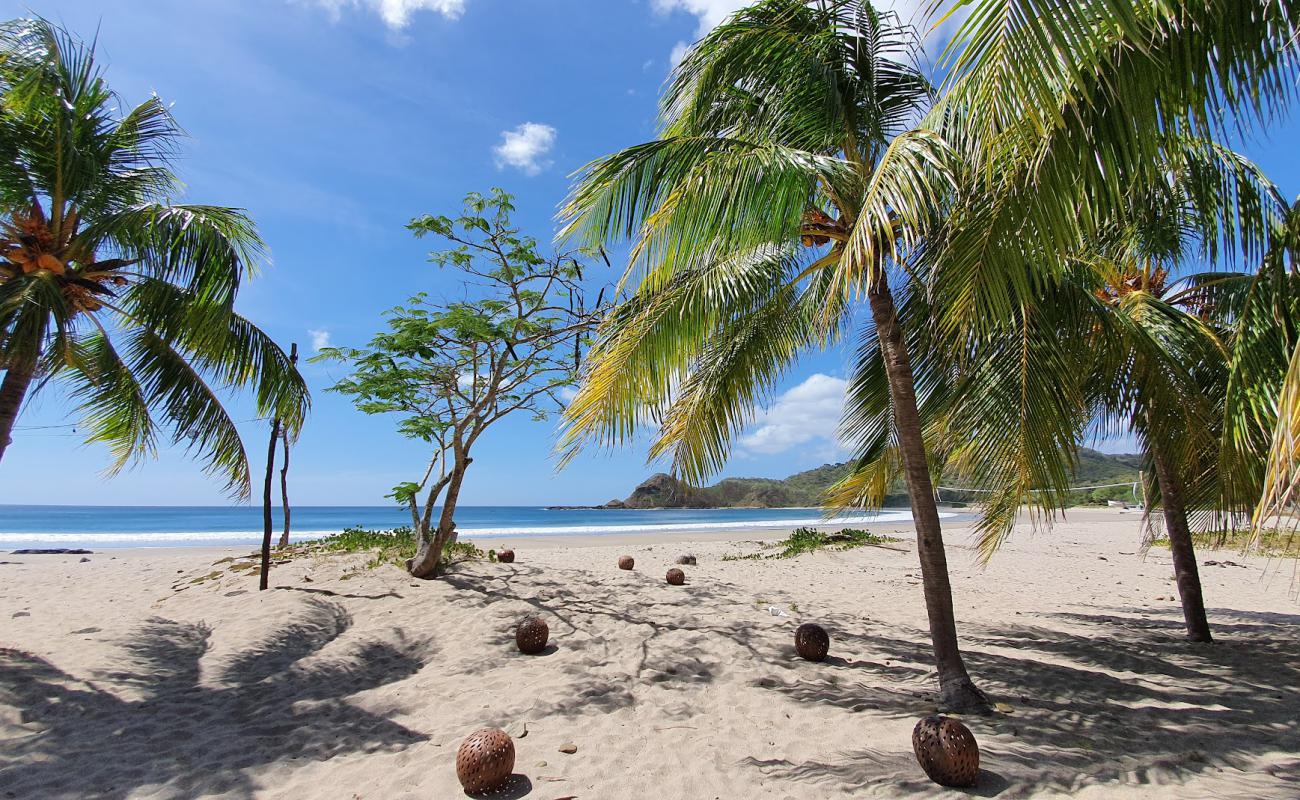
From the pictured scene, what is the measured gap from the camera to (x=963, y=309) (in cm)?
370

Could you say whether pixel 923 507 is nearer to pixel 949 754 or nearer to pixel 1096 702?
pixel 949 754

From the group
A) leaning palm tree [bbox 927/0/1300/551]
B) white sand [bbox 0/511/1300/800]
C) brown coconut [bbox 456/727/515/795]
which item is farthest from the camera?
white sand [bbox 0/511/1300/800]

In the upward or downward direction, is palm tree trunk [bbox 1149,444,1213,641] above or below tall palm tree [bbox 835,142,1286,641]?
→ below

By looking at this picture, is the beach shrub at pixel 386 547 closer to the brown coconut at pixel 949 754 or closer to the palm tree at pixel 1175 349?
the brown coconut at pixel 949 754

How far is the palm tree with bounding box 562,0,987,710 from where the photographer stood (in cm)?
390

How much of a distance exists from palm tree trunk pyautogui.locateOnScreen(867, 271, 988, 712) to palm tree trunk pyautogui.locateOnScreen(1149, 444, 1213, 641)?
311 centimetres

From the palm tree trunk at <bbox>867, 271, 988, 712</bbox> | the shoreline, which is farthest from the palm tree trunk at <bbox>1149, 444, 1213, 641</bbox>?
the shoreline

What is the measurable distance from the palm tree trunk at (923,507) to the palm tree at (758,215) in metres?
0.01

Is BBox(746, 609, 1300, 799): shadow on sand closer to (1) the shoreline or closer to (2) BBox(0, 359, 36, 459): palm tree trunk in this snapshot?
(2) BBox(0, 359, 36, 459): palm tree trunk

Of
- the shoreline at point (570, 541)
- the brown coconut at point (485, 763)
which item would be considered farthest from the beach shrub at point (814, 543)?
the brown coconut at point (485, 763)

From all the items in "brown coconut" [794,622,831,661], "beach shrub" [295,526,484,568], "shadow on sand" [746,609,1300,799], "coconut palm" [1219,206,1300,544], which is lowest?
"shadow on sand" [746,609,1300,799]

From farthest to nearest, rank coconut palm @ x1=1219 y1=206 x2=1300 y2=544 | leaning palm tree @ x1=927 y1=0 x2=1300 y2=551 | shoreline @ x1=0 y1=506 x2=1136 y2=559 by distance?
1. shoreline @ x1=0 y1=506 x2=1136 y2=559
2. coconut palm @ x1=1219 y1=206 x2=1300 y2=544
3. leaning palm tree @ x1=927 y1=0 x2=1300 y2=551

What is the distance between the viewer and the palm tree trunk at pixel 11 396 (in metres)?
5.24

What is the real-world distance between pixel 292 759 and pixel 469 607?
3355mm
